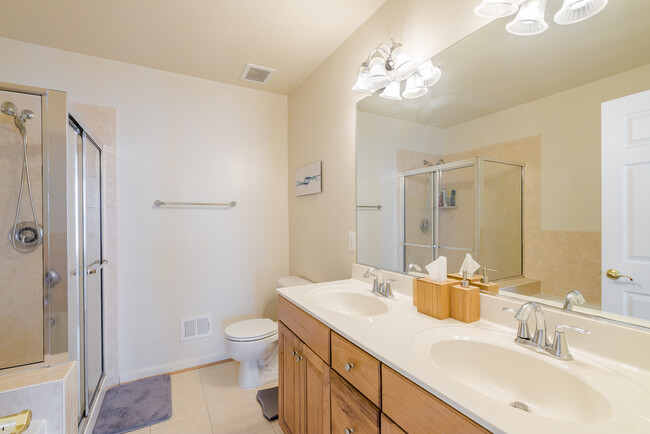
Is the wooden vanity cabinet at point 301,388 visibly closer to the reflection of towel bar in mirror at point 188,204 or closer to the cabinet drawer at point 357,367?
the cabinet drawer at point 357,367

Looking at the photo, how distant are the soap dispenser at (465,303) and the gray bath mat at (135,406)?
1859 mm

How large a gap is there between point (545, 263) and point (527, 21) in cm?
83

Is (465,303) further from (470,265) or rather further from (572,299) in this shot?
(572,299)

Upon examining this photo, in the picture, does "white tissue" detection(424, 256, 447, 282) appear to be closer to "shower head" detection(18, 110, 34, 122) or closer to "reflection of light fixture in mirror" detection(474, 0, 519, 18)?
"reflection of light fixture in mirror" detection(474, 0, 519, 18)

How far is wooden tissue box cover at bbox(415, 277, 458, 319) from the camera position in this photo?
1071 mm

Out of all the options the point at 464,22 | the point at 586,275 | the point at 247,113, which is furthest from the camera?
the point at 247,113

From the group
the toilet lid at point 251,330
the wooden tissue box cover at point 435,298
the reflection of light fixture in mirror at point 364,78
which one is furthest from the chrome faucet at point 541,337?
the toilet lid at point 251,330

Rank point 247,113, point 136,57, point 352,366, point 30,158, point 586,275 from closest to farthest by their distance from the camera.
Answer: point 586,275
point 352,366
point 30,158
point 136,57
point 247,113

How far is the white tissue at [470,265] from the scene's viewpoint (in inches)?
45.1

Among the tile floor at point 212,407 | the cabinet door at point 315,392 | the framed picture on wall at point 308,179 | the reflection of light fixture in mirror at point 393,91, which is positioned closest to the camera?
the cabinet door at point 315,392

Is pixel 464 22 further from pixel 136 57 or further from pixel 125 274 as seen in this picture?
pixel 125 274

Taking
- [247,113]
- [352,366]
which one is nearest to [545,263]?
[352,366]

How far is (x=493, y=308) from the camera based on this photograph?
3.38ft

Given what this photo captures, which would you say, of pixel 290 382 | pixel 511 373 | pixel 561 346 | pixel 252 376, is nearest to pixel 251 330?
pixel 252 376
